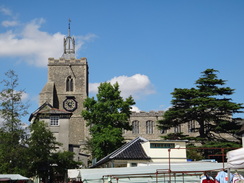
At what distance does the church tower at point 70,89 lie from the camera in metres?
81.7

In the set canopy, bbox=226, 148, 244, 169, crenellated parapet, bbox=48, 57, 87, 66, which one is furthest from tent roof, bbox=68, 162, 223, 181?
crenellated parapet, bbox=48, 57, 87, 66

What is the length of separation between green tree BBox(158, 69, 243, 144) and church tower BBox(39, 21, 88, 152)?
3204 centimetres

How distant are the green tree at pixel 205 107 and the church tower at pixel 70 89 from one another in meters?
32.0

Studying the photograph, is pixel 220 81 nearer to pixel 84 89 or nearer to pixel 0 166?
pixel 0 166

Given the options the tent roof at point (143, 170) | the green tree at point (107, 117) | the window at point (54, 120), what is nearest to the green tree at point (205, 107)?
the green tree at point (107, 117)

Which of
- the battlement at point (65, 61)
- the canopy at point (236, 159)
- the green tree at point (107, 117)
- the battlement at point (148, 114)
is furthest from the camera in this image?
the battlement at point (148, 114)

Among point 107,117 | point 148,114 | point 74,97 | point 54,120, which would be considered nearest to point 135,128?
point 148,114

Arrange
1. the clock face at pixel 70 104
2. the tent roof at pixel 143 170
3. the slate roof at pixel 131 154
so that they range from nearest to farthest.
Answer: the tent roof at pixel 143 170 → the slate roof at pixel 131 154 → the clock face at pixel 70 104

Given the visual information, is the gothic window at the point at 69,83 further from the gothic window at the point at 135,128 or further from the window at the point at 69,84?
the gothic window at the point at 135,128

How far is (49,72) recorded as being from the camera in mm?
86688

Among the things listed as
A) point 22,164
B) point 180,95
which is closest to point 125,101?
point 180,95

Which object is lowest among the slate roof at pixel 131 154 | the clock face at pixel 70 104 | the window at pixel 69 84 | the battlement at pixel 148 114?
the slate roof at pixel 131 154

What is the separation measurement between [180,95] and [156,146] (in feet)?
52.0

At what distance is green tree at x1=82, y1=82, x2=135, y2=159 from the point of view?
157 ft
